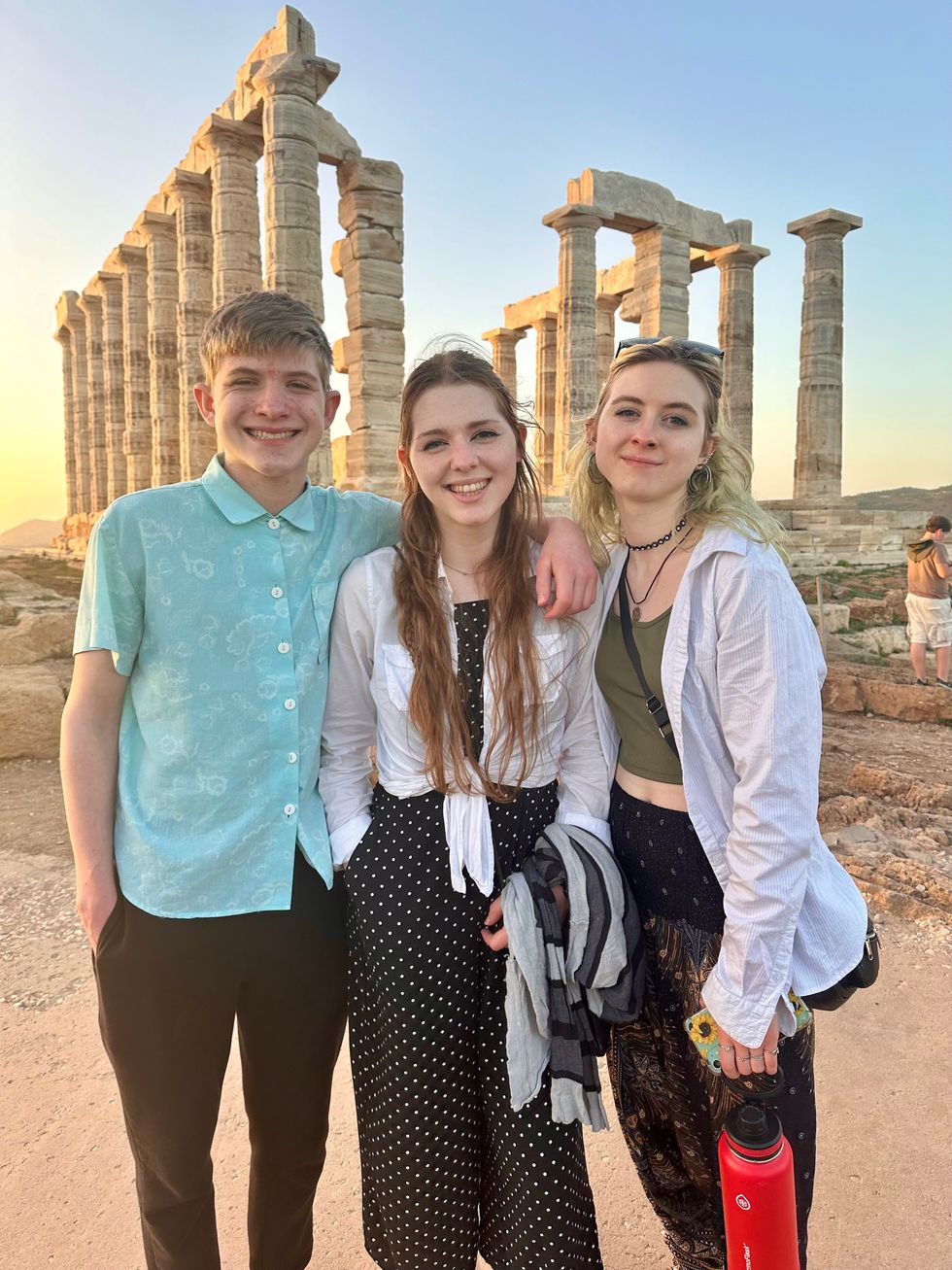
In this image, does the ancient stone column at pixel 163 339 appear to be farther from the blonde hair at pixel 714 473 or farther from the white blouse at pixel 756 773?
the white blouse at pixel 756 773

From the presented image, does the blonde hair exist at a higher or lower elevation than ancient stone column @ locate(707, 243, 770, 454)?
lower

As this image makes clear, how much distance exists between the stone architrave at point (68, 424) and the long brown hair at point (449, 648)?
3522 centimetres

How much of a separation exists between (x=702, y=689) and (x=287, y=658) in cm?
101

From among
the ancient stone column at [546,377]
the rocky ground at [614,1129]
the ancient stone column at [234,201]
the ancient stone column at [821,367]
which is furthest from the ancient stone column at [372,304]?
the ancient stone column at [821,367]

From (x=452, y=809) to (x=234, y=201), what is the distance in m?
18.2

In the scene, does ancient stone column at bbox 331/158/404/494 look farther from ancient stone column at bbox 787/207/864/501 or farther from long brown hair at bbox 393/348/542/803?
long brown hair at bbox 393/348/542/803

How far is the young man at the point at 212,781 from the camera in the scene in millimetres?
2023

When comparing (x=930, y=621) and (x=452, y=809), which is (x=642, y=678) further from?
(x=930, y=621)

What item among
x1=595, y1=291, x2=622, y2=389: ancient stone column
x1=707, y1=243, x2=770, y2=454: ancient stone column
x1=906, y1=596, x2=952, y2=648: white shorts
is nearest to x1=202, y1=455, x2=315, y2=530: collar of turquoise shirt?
x1=906, y1=596, x2=952, y2=648: white shorts

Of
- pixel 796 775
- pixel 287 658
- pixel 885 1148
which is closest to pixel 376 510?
pixel 287 658

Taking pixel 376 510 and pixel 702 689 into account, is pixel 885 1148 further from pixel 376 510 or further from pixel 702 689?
pixel 376 510

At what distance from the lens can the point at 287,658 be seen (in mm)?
2102

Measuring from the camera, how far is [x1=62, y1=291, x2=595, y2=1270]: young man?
2.02m

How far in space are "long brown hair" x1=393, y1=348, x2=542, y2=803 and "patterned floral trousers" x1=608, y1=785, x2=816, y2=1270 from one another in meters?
0.35
